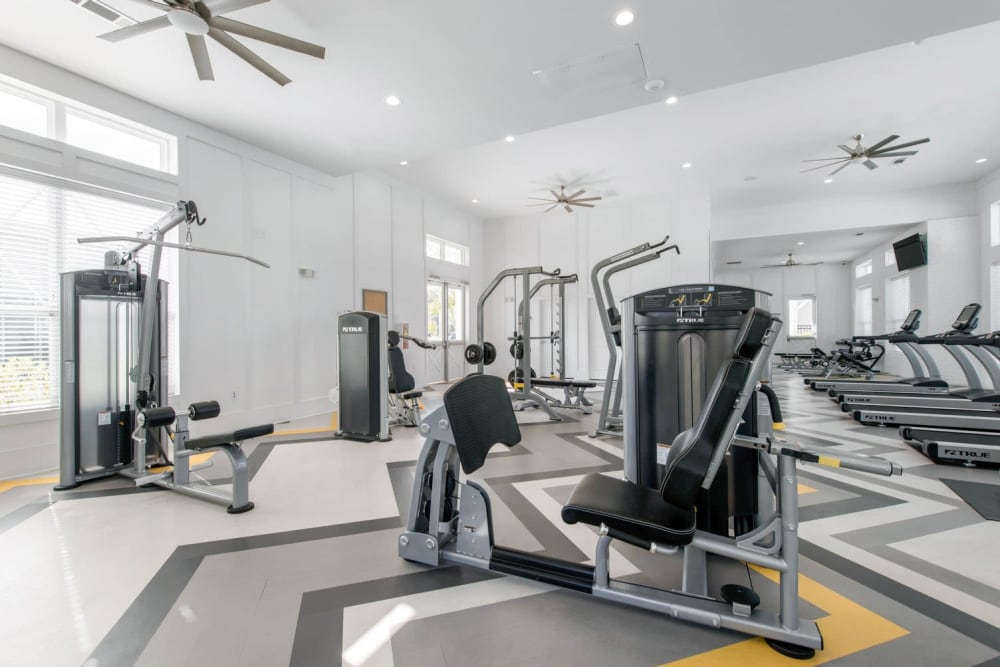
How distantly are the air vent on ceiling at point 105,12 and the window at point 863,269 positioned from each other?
17.3 meters

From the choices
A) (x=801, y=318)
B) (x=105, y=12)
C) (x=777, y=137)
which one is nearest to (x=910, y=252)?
(x=777, y=137)

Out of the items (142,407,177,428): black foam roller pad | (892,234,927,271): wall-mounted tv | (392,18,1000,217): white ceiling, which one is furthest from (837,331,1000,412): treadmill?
(142,407,177,428): black foam roller pad

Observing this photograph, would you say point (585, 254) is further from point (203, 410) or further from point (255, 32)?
point (203, 410)

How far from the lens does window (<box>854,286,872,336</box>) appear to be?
13.1m

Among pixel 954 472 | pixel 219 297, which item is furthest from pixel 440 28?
pixel 954 472

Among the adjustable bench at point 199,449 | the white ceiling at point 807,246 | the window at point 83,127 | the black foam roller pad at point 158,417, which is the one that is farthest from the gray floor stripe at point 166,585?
the white ceiling at point 807,246

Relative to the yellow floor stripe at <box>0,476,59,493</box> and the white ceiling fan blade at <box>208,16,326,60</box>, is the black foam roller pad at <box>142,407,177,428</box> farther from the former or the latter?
the white ceiling fan blade at <box>208,16,326,60</box>

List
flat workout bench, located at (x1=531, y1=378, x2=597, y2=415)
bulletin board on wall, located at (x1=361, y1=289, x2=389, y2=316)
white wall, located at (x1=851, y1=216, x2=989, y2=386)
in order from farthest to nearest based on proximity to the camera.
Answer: white wall, located at (x1=851, y1=216, x2=989, y2=386) < bulletin board on wall, located at (x1=361, y1=289, x2=389, y2=316) < flat workout bench, located at (x1=531, y1=378, x2=597, y2=415)

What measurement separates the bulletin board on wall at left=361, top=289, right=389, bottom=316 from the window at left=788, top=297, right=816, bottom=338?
15.3 meters

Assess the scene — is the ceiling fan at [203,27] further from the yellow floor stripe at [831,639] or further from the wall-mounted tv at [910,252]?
the wall-mounted tv at [910,252]

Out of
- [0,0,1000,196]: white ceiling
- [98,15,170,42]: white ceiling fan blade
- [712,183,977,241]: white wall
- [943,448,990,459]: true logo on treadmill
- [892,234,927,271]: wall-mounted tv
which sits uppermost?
[712,183,977,241]: white wall

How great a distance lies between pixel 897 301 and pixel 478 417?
14.2 meters

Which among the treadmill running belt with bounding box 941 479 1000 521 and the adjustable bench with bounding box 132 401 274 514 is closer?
the treadmill running belt with bounding box 941 479 1000 521

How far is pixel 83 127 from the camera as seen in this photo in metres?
4.09
